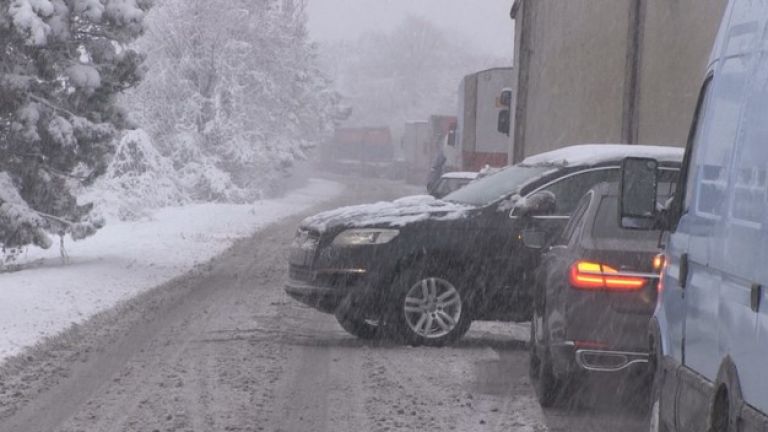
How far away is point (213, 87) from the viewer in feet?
155

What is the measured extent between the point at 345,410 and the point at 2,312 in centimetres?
601

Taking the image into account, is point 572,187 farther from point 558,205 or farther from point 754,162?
point 754,162

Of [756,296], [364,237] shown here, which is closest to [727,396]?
[756,296]

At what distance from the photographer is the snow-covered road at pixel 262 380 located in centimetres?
808

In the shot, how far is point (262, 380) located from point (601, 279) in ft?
9.46

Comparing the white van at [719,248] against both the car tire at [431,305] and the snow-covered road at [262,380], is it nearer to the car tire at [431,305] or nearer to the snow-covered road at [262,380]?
the snow-covered road at [262,380]

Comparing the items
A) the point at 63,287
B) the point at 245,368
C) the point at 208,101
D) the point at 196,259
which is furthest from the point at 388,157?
the point at 245,368

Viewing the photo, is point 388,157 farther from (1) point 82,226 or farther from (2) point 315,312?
(2) point 315,312

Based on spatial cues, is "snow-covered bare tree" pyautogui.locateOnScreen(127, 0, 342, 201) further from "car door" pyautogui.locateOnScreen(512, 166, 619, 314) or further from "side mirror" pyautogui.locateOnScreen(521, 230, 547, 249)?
"side mirror" pyautogui.locateOnScreen(521, 230, 547, 249)

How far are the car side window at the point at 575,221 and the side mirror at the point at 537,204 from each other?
161 centimetres

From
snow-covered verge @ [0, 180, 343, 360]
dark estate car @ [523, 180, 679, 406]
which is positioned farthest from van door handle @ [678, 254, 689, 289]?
snow-covered verge @ [0, 180, 343, 360]

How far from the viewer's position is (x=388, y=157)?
86.6m

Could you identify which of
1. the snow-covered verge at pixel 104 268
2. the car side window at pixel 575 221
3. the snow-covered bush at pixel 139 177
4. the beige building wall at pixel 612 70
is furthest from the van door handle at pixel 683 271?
the snow-covered bush at pixel 139 177

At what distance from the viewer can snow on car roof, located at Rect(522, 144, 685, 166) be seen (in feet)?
36.0
